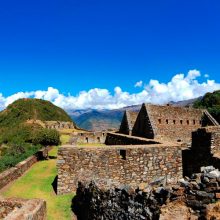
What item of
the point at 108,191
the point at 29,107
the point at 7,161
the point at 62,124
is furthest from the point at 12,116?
the point at 108,191

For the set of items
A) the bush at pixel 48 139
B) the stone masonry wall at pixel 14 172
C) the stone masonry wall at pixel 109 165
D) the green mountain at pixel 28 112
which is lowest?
the stone masonry wall at pixel 14 172

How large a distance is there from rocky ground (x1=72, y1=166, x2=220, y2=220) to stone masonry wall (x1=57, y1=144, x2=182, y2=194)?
3.90 m

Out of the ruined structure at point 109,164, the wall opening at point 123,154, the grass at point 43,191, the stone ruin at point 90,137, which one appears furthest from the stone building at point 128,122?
the wall opening at point 123,154

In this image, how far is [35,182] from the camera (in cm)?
1576

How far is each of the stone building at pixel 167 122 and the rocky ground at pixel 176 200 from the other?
14.9 metres

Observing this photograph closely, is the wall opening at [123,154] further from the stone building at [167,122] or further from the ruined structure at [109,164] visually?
the stone building at [167,122]

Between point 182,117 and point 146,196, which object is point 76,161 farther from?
point 182,117

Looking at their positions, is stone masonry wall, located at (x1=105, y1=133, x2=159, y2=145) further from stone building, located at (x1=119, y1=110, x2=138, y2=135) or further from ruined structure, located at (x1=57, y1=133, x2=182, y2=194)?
stone building, located at (x1=119, y1=110, x2=138, y2=135)

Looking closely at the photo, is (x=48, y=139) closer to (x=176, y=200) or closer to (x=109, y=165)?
(x=109, y=165)

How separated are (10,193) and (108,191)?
6362 mm

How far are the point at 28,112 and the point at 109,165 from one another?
76.6 m

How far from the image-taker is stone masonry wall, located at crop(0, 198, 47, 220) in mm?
9877

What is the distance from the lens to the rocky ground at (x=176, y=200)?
7.05 m

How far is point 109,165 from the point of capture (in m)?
13.4
